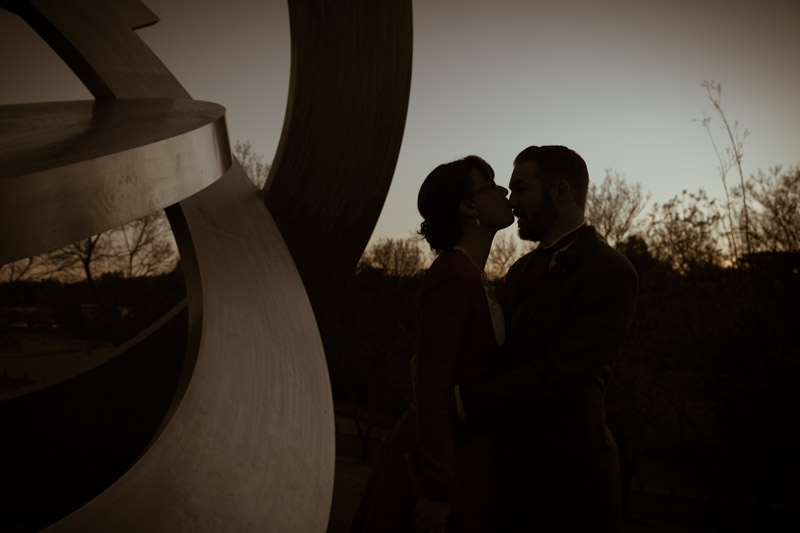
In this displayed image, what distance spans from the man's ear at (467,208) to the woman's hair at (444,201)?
0.01m

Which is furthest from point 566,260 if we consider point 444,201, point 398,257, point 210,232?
point 398,257

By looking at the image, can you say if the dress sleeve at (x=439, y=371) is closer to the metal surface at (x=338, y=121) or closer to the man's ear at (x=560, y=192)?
the man's ear at (x=560, y=192)

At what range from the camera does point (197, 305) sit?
3504 millimetres

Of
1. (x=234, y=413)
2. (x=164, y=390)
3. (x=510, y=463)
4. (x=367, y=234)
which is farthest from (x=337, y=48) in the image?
(x=164, y=390)

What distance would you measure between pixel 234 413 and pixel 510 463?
4.44 feet

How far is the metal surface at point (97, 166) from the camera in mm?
2371

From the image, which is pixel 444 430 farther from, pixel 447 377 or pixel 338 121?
pixel 338 121

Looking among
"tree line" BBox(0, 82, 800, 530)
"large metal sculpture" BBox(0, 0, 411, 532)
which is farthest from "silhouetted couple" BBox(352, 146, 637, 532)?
"tree line" BBox(0, 82, 800, 530)

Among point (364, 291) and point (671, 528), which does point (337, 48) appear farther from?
point (671, 528)

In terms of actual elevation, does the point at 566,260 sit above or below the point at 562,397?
above

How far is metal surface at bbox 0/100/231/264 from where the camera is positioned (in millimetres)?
2371

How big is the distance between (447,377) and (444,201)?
0.85 m

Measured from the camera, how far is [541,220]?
287cm

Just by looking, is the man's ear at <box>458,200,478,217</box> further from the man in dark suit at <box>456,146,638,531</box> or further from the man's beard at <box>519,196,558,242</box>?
the man in dark suit at <box>456,146,638,531</box>
